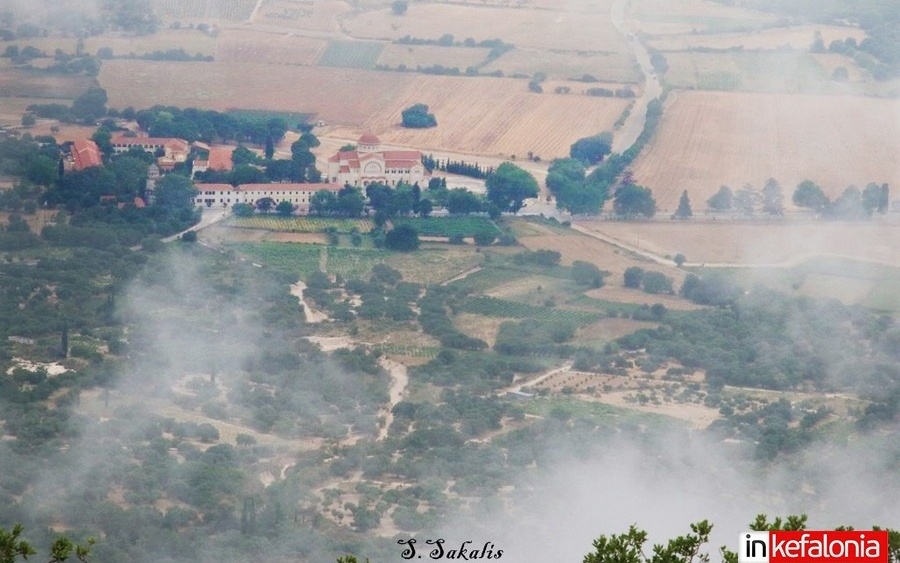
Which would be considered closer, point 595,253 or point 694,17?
point 595,253

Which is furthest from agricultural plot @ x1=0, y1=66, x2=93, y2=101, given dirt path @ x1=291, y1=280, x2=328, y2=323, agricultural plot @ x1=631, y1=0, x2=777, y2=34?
agricultural plot @ x1=631, y1=0, x2=777, y2=34

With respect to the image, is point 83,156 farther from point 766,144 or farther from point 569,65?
point 569,65

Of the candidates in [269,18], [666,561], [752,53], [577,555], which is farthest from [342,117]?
[666,561]

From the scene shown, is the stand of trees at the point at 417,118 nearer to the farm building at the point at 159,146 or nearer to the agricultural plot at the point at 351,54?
the agricultural plot at the point at 351,54

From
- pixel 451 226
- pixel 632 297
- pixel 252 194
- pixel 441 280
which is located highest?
pixel 252 194

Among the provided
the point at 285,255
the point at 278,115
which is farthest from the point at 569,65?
the point at 285,255

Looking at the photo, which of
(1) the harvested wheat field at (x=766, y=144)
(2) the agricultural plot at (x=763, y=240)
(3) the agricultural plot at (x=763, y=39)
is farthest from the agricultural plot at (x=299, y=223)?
(3) the agricultural plot at (x=763, y=39)
